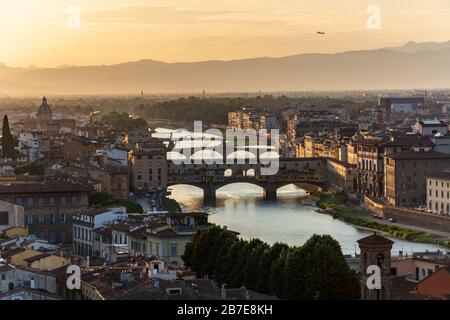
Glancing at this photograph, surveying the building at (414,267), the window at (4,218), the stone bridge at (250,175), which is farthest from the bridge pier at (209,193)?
the building at (414,267)

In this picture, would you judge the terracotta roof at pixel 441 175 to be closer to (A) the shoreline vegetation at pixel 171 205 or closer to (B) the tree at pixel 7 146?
(A) the shoreline vegetation at pixel 171 205

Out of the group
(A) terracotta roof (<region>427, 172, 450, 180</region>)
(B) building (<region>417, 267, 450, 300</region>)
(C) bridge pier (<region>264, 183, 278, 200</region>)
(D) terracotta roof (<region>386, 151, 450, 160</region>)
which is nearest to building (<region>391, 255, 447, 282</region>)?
(B) building (<region>417, 267, 450, 300</region>)

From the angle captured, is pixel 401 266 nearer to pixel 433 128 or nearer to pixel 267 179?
pixel 267 179

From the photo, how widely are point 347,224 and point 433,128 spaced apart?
7278mm

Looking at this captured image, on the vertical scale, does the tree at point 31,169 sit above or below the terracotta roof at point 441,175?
above

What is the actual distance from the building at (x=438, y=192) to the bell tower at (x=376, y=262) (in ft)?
31.7

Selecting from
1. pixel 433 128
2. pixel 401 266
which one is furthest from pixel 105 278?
pixel 433 128

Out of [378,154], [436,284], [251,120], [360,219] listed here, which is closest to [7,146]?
[378,154]

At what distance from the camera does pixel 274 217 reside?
15.8 meters

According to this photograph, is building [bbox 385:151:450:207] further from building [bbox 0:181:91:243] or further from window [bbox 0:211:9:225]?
window [bbox 0:211:9:225]

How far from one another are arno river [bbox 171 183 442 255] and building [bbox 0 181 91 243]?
6.14 feet

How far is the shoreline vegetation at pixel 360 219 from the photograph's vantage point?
13.8 m

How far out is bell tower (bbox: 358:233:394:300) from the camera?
5.90 m

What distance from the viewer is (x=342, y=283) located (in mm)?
7047
